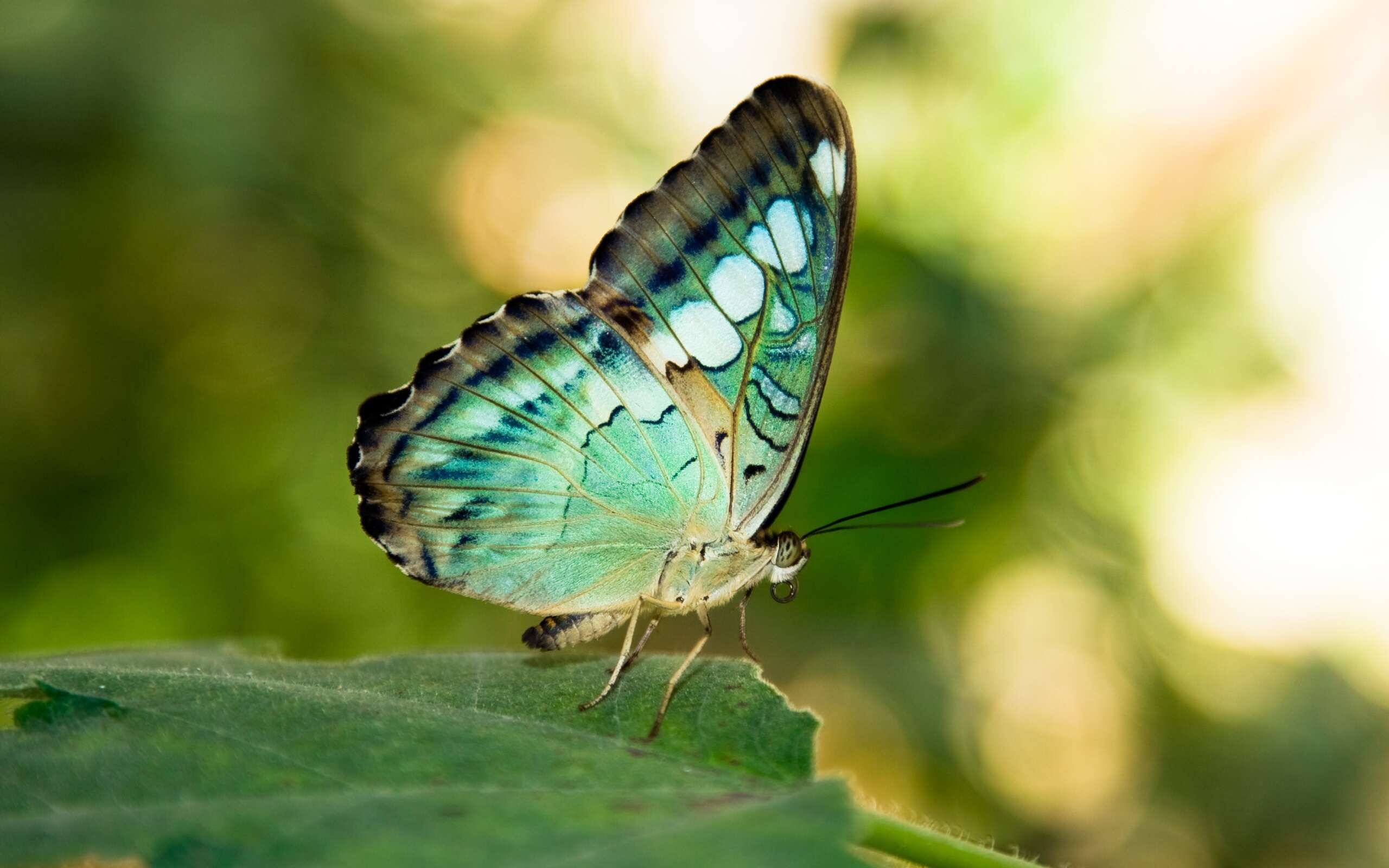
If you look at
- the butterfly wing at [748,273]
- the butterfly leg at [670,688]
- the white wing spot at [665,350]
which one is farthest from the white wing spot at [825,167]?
the butterfly leg at [670,688]

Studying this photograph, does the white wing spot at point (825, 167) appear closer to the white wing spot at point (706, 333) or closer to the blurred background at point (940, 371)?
the white wing spot at point (706, 333)

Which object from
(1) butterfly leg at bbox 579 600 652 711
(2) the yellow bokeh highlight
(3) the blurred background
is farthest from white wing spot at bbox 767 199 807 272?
(2) the yellow bokeh highlight

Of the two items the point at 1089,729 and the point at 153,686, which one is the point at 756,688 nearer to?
the point at 153,686

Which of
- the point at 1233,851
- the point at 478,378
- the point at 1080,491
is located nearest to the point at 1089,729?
the point at 1233,851

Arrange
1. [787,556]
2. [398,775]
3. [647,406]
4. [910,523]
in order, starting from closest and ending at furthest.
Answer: [398,775] < [647,406] < [787,556] < [910,523]

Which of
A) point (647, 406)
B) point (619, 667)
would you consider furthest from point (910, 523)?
point (619, 667)

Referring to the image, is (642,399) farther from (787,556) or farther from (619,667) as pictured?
(619,667)

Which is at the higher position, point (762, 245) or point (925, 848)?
point (762, 245)
